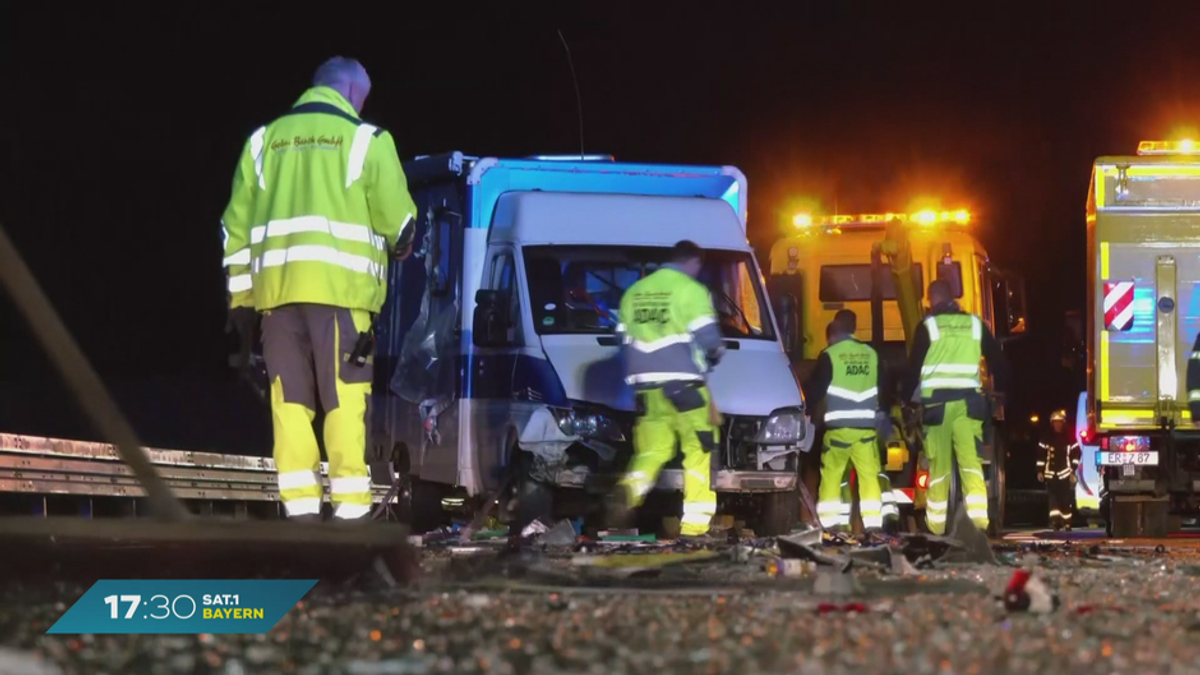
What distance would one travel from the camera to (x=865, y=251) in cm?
1675

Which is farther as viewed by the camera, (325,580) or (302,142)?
(302,142)

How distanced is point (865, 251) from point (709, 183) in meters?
3.23

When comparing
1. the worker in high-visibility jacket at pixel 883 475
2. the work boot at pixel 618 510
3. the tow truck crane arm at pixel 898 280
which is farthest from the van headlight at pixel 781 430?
the tow truck crane arm at pixel 898 280

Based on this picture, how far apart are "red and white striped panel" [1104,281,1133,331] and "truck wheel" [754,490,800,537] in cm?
428

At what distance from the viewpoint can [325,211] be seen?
7.96 m

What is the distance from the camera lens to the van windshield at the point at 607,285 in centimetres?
1256

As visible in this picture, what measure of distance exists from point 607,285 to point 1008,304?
A: 5.31 meters

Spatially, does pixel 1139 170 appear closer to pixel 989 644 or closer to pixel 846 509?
pixel 846 509

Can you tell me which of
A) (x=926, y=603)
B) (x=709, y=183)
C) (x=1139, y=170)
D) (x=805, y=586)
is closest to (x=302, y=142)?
(x=805, y=586)

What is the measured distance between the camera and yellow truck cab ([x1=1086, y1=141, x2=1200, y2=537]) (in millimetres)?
15523

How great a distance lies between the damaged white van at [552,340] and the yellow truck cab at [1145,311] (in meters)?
3.49

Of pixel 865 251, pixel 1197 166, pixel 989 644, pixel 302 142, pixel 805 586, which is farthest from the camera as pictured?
pixel 865 251

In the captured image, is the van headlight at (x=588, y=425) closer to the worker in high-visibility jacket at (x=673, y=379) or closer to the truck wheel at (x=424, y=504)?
the worker in high-visibility jacket at (x=673, y=379)

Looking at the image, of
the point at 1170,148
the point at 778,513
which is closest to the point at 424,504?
the point at 778,513
